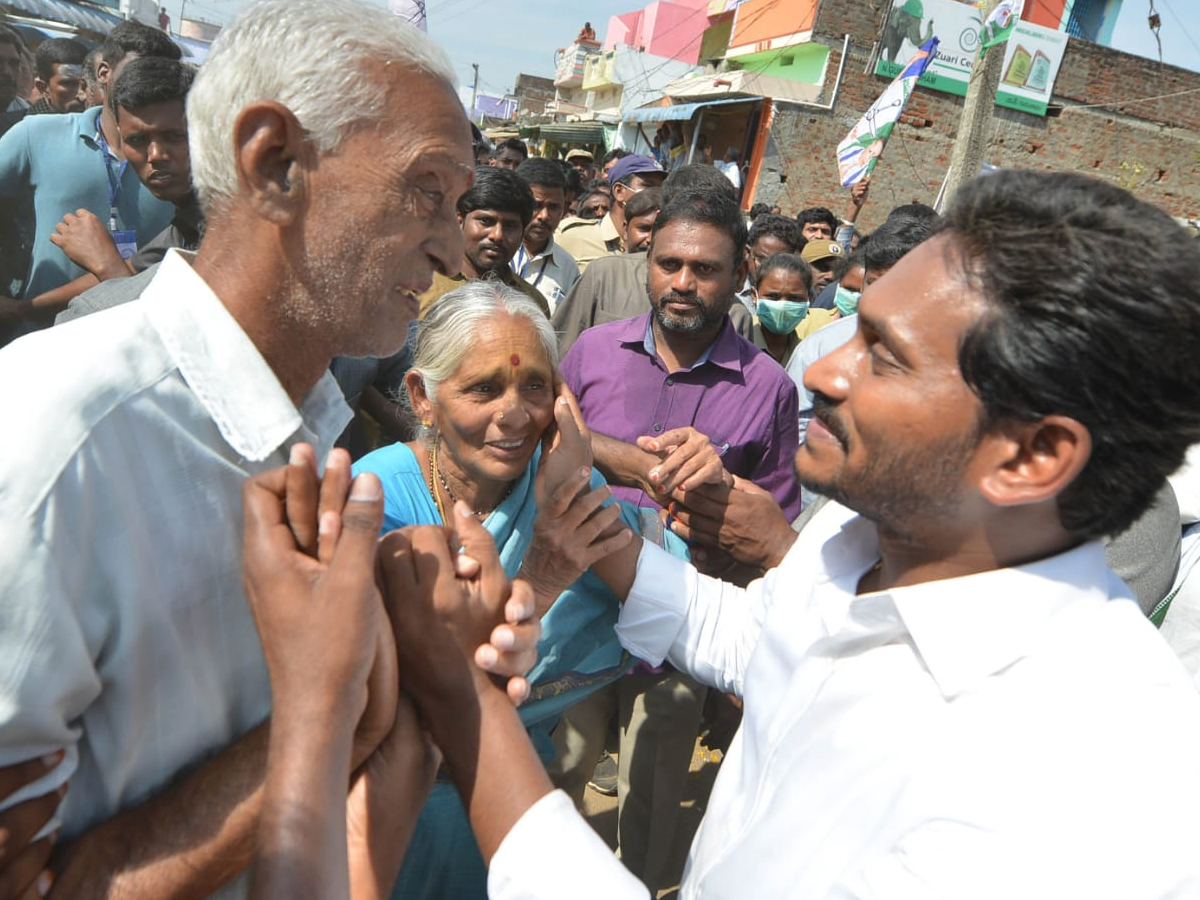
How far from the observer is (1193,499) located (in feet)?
8.93

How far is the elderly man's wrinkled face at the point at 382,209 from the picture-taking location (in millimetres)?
1290

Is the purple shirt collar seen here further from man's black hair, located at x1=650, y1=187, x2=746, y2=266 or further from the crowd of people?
the crowd of people

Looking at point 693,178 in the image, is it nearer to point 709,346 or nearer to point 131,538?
point 709,346

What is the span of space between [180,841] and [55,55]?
702 centimetres

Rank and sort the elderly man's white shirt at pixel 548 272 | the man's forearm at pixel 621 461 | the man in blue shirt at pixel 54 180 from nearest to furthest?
the man's forearm at pixel 621 461 → the man in blue shirt at pixel 54 180 → the elderly man's white shirt at pixel 548 272

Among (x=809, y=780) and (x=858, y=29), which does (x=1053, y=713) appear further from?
(x=858, y=29)

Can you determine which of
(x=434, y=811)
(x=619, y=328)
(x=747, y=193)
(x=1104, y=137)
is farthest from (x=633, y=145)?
(x=434, y=811)

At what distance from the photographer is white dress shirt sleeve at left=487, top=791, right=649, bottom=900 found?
1.35 meters

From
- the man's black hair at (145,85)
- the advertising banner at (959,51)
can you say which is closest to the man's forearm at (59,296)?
the man's black hair at (145,85)

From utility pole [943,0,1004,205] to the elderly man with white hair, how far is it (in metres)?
8.20

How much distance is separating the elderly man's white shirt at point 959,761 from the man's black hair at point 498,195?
3.26 m

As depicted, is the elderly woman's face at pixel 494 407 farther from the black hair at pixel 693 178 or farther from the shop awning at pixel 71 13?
the shop awning at pixel 71 13

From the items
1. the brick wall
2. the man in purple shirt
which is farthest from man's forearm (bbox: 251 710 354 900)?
the brick wall

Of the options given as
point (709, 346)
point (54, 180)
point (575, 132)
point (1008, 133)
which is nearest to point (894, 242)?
point (709, 346)
